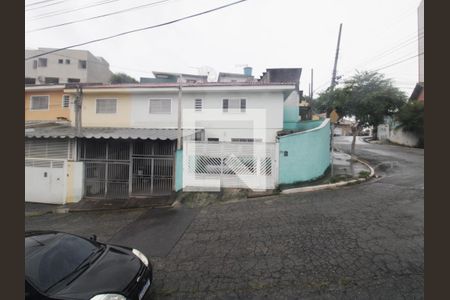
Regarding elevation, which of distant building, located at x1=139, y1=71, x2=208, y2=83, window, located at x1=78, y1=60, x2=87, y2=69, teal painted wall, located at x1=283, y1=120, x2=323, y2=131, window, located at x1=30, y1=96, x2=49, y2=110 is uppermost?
window, located at x1=78, y1=60, x2=87, y2=69

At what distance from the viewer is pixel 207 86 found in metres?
12.3

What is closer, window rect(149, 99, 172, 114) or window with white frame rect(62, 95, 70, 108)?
window rect(149, 99, 172, 114)

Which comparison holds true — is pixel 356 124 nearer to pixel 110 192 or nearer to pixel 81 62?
pixel 110 192

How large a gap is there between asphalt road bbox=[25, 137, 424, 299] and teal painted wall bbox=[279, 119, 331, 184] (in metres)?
1.22

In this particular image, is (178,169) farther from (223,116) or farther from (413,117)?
(413,117)

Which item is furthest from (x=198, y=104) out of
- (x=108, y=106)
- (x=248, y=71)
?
(x=248, y=71)

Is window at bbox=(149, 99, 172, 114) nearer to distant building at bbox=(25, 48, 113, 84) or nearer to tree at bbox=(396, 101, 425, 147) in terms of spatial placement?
tree at bbox=(396, 101, 425, 147)

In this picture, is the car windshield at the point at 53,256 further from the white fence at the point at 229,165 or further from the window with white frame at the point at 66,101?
the window with white frame at the point at 66,101

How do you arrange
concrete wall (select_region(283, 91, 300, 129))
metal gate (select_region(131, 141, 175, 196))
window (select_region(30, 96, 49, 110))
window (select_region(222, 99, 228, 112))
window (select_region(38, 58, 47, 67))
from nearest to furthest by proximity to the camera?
metal gate (select_region(131, 141, 175, 196)) → window (select_region(222, 99, 228, 112)) → window (select_region(30, 96, 49, 110)) → concrete wall (select_region(283, 91, 300, 129)) → window (select_region(38, 58, 47, 67))

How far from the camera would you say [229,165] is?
30.9ft

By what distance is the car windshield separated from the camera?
2.99 meters

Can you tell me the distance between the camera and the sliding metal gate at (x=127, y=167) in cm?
977

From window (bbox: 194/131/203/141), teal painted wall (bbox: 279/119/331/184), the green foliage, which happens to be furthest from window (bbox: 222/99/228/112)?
the green foliage

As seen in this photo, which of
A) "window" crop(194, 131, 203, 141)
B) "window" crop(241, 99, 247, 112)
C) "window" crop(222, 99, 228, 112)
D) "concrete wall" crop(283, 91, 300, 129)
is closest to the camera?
"window" crop(194, 131, 203, 141)
